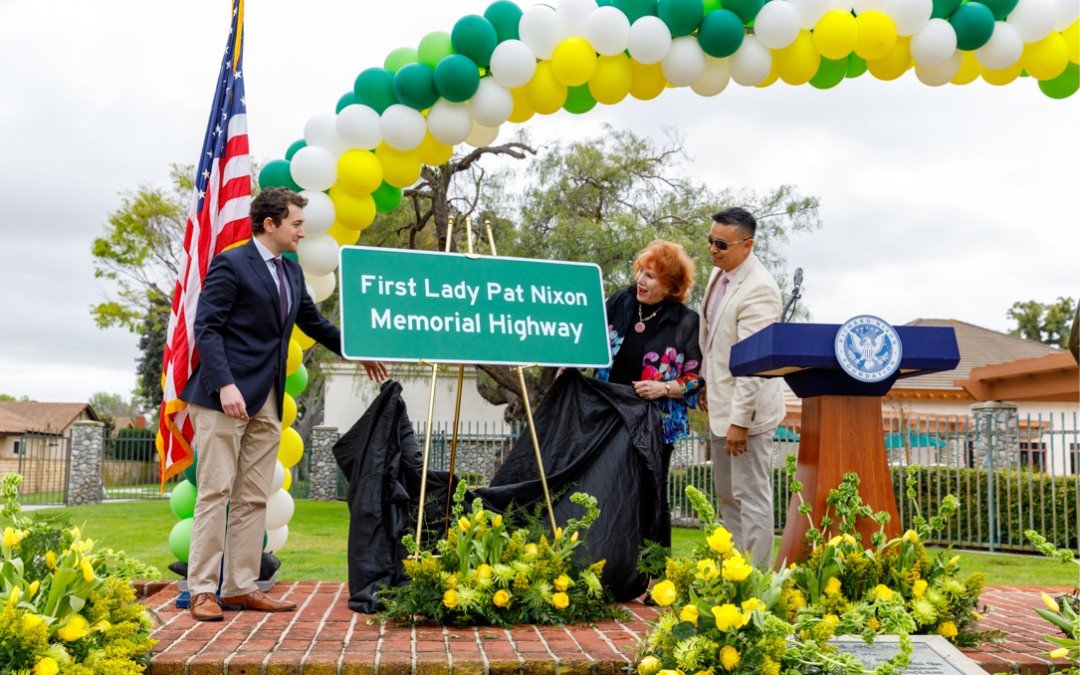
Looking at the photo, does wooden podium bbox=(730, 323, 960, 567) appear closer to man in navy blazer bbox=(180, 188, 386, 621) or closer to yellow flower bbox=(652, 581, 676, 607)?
yellow flower bbox=(652, 581, 676, 607)

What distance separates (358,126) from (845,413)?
2.83 m

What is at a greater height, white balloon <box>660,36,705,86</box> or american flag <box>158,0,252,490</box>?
white balloon <box>660,36,705,86</box>

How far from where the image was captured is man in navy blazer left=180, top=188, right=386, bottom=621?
3.48m

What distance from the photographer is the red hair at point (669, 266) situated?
13.1 feet

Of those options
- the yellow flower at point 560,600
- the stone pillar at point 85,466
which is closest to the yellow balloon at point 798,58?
the yellow flower at point 560,600

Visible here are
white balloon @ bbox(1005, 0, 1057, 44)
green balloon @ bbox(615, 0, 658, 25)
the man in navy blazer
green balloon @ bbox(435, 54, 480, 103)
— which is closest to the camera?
the man in navy blazer

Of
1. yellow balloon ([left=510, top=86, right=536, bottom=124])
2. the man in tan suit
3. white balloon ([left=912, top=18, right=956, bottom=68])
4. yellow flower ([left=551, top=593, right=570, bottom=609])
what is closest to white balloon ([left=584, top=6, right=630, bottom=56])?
yellow balloon ([left=510, top=86, right=536, bottom=124])

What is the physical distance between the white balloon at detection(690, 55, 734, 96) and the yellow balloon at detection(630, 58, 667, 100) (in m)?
0.20

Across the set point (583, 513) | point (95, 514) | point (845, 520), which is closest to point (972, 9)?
point (845, 520)

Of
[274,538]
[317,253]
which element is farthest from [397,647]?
[317,253]

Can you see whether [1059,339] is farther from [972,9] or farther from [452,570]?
[452,570]

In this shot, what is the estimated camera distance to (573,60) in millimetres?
4316

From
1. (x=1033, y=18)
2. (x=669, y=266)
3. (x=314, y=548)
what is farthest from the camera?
(x=314, y=548)

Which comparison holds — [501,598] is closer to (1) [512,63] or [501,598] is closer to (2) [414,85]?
(2) [414,85]
